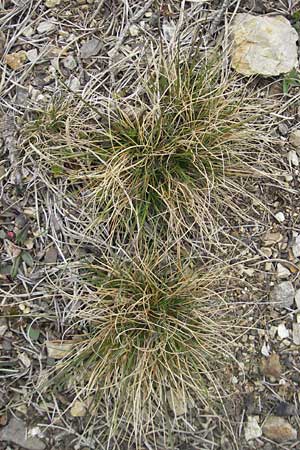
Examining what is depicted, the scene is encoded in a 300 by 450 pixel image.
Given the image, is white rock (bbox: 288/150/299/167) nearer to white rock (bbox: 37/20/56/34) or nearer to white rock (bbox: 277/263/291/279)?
white rock (bbox: 277/263/291/279)

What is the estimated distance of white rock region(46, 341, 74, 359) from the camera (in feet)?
7.38

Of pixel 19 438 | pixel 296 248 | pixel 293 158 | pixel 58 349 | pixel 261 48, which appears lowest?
pixel 19 438

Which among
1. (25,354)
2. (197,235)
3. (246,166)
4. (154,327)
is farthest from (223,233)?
(25,354)

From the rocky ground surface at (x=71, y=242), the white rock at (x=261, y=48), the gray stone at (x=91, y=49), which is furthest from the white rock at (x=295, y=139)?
the gray stone at (x=91, y=49)

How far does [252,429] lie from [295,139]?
108 centimetres

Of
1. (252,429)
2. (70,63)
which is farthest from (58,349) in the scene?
(70,63)

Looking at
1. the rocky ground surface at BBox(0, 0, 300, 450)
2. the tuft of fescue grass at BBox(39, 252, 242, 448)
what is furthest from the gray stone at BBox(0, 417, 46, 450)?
the tuft of fescue grass at BBox(39, 252, 242, 448)

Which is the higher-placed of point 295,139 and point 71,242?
point 295,139

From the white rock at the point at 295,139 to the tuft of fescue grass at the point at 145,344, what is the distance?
0.56 m

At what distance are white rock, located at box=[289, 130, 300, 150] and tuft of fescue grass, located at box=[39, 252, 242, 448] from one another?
56cm

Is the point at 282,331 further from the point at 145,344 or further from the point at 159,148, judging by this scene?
the point at 159,148

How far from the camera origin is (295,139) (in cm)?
241

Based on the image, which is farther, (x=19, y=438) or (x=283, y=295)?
(x=283, y=295)

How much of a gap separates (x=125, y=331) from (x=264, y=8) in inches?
53.1
